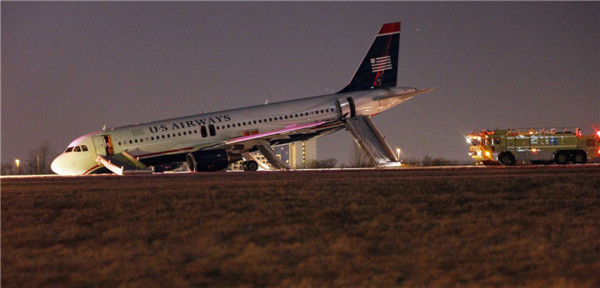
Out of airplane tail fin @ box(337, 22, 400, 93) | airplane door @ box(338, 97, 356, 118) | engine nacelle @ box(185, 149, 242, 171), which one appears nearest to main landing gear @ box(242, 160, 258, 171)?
engine nacelle @ box(185, 149, 242, 171)

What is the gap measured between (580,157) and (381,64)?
1314 centimetres

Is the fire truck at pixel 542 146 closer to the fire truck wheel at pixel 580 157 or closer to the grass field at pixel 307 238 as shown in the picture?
the fire truck wheel at pixel 580 157

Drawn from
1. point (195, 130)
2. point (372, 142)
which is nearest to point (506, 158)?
point (372, 142)

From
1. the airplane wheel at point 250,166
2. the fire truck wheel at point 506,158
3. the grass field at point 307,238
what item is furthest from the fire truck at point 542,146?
the grass field at point 307,238

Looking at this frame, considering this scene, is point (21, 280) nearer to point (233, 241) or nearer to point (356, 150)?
point (233, 241)

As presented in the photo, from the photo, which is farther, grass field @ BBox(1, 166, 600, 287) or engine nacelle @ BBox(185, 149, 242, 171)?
engine nacelle @ BBox(185, 149, 242, 171)

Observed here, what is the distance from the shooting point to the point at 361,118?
3991cm

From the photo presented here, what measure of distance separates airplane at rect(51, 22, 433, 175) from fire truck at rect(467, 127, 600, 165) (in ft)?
19.4

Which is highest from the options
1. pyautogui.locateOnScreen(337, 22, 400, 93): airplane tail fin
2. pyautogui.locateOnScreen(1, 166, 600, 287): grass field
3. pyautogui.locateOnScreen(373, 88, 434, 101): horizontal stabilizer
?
pyautogui.locateOnScreen(337, 22, 400, 93): airplane tail fin

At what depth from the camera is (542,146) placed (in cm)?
3966

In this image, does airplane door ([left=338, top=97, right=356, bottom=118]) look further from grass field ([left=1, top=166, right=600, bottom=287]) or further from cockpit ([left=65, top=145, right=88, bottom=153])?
grass field ([left=1, top=166, right=600, bottom=287])

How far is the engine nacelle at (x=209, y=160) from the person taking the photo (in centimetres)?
3541

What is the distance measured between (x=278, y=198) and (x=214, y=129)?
20.2 metres

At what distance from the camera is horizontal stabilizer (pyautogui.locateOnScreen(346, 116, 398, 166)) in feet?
125
